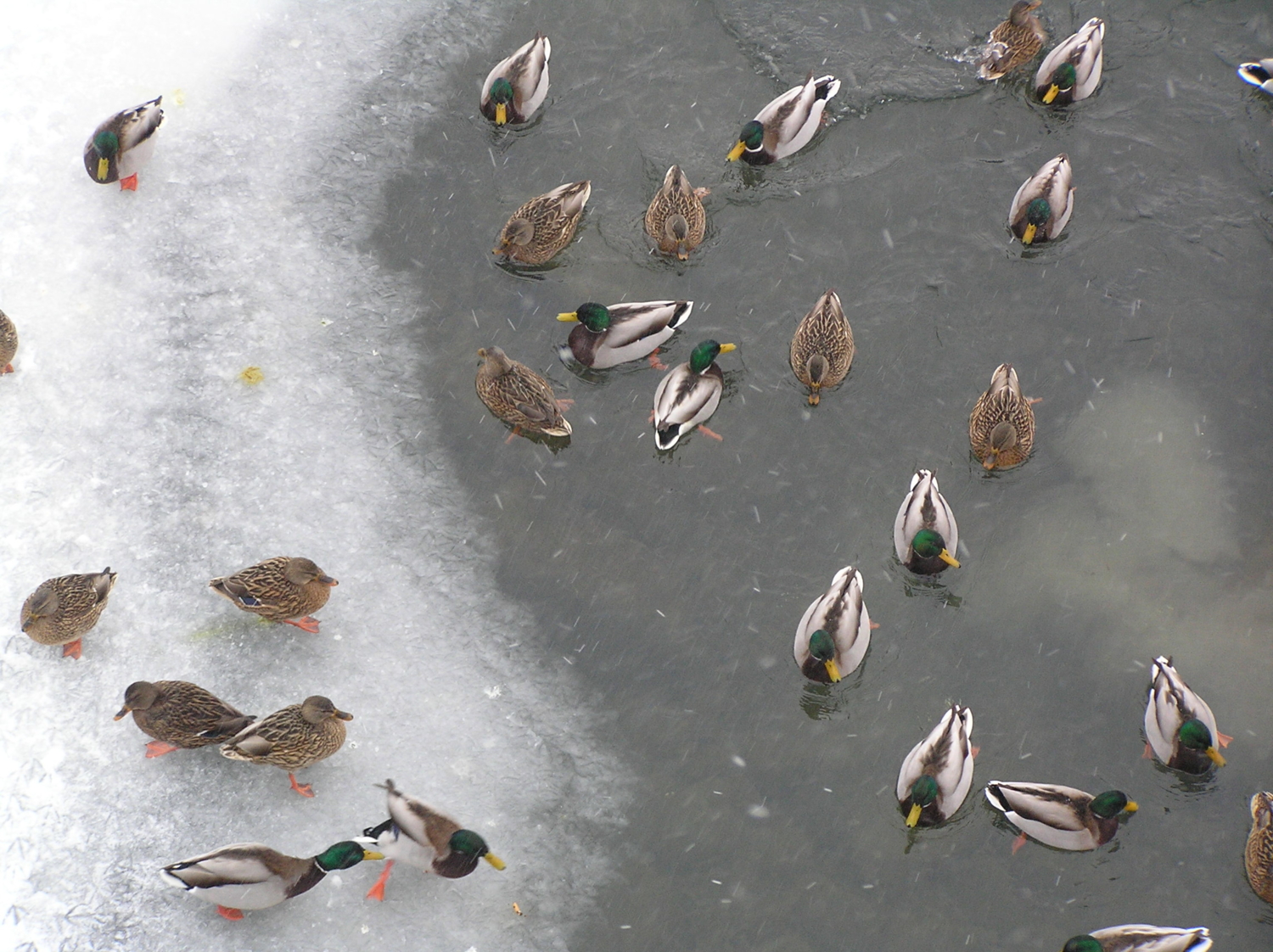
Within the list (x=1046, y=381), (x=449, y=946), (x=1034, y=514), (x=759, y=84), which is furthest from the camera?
(x=759, y=84)

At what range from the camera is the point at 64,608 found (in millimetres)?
6051

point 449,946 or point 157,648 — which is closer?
point 449,946

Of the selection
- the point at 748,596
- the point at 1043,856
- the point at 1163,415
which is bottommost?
the point at 1043,856

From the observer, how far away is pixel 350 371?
24.1 ft

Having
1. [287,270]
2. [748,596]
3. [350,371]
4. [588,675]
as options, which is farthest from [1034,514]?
→ [287,270]

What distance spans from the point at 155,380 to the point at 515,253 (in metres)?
2.45

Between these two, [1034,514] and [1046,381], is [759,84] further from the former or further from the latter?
[1034,514]

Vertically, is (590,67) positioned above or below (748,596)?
above

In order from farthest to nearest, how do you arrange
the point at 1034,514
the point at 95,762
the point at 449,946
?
the point at 1034,514 → the point at 95,762 → the point at 449,946

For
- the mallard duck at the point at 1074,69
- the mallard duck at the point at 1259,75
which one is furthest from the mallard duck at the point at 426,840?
the mallard duck at the point at 1259,75

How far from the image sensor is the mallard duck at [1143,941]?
529 centimetres

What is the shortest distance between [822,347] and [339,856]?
13.2ft

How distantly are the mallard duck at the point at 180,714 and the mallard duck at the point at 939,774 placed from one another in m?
3.43

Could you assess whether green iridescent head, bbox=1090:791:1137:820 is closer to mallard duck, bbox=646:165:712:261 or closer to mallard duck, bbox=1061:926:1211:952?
mallard duck, bbox=1061:926:1211:952
